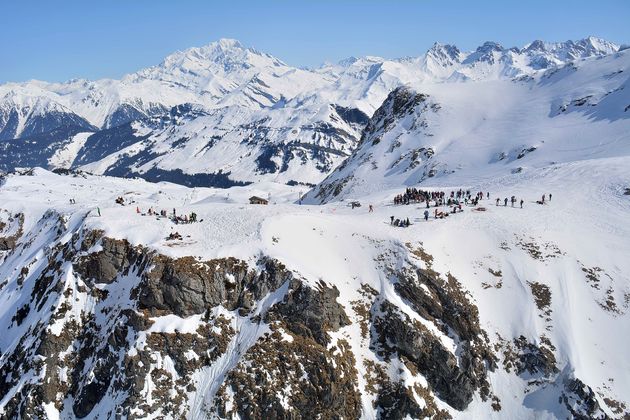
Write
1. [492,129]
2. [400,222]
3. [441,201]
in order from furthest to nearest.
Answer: [492,129]
[441,201]
[400,222]

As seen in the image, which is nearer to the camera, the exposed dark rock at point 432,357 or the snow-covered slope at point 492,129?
the exposed dark rock at point 432,357

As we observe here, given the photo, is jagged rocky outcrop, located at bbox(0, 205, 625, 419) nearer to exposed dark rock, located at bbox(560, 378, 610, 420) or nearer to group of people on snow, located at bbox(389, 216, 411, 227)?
exposed dark rock, located at bbox(560, 378, 610, 420)

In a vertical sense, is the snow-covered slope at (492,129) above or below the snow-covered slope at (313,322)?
above

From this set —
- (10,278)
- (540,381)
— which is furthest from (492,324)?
(10,278)

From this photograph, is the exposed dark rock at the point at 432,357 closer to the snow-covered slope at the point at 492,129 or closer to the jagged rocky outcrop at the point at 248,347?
the jagged rocky outcrop at the point at 248,347

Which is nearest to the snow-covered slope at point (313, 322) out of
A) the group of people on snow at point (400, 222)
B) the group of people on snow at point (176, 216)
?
the group of people on snow at point (400, 222)

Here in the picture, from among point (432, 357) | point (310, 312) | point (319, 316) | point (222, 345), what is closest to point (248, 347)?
point (222, 345)

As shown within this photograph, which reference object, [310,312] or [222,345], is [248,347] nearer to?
[222,345]
